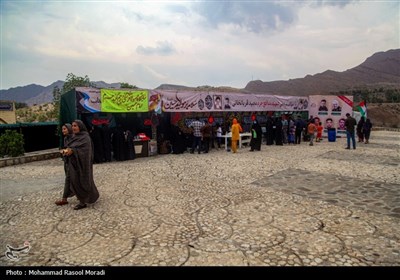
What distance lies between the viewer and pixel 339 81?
221ft

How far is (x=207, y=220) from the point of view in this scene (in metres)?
4.44

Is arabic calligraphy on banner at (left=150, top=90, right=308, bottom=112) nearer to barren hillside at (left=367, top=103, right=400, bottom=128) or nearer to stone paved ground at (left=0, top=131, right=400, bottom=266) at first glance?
stone paved ground at (left=0, top=131, right=400, bottom=266)

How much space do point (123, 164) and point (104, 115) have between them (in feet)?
8.38

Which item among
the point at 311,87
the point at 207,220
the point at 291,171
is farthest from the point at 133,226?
the point at 311,87

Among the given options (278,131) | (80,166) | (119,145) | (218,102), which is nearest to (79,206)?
(80,166)

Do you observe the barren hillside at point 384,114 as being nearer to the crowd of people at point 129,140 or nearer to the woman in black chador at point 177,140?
the crowd of people at point 129,140

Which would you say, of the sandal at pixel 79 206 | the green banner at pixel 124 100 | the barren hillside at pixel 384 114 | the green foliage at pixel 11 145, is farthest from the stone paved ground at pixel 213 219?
the barren hillside at pixel 384 114

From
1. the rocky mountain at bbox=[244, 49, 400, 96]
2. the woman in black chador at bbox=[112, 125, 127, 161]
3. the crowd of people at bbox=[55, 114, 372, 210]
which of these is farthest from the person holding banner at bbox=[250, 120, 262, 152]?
the rocky mountain at bbox=[244, 49, 400, 96]

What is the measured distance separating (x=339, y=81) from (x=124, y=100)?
69079mm

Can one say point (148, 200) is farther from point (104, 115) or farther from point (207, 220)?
point (104, 115)

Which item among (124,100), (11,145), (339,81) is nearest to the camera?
(11,145)

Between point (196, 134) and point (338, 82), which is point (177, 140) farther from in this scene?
point (338, 82)

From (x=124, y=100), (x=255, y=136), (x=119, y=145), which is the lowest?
(x=119, y=145)

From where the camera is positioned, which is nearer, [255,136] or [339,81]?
[255,136]
